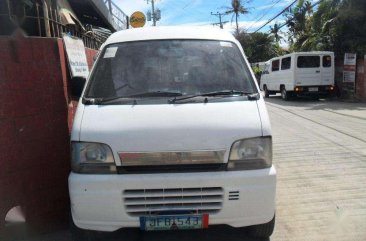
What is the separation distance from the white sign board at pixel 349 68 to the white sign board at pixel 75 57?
663 inches

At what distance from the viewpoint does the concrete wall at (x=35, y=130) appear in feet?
14.3

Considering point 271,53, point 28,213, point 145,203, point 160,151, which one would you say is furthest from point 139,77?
Result: point 271,53

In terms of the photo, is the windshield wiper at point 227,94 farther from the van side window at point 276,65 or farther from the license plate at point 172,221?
the van side window at point 276,65

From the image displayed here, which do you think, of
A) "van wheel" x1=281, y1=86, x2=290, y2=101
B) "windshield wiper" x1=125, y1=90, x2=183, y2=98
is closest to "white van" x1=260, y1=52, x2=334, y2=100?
"van wheel" x1=281, y1=86, x2=290, y2=101

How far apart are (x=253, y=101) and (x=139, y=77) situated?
111 centimetres

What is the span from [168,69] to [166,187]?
1.37 m

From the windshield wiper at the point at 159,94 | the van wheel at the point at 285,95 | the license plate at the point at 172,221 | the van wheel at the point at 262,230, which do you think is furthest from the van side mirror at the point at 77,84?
the van wheel at the point at 285,95

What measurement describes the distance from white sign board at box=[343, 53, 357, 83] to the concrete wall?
18.0 m

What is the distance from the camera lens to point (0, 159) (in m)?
4.30

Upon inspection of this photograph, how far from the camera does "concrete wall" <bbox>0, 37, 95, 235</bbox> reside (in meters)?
4.35

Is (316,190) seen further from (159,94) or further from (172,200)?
(172,200)

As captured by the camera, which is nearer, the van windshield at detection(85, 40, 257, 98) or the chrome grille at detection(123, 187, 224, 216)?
the chrome grille at detection(123, 187, 224, 216)

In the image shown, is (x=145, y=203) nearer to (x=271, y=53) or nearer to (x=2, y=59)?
(x=2, y=59)

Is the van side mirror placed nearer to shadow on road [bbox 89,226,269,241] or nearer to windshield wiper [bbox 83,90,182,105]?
windshield wiper [bbox 83,90,182,105]
